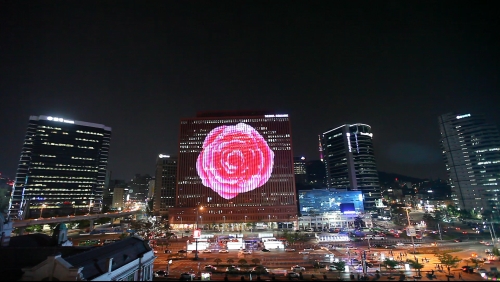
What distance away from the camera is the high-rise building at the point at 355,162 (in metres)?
164

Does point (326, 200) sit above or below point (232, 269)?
above

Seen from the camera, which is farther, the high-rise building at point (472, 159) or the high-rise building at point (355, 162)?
the high-rise building at point (355, 162)

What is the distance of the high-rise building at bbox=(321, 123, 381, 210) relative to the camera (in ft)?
540

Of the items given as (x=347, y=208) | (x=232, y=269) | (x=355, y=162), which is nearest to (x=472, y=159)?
(x=355, y=162)

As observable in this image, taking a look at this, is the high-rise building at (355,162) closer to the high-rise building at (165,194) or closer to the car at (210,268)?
the high-rise building at (165,194)

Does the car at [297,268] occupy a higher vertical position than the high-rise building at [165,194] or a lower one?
lower

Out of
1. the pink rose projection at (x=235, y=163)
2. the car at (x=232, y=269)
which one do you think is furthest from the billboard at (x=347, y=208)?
the car at (x=232, y=269)

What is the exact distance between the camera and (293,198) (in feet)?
448

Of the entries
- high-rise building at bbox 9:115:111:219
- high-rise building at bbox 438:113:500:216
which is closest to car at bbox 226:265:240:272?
high-rise building at bbox 9:115:111:219

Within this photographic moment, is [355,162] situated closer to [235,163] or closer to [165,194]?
[235,163]

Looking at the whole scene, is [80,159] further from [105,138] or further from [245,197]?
[245,197]

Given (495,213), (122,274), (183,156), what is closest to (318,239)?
(122,274)

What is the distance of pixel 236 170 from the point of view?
139250 mm

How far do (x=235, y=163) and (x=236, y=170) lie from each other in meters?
3.99
